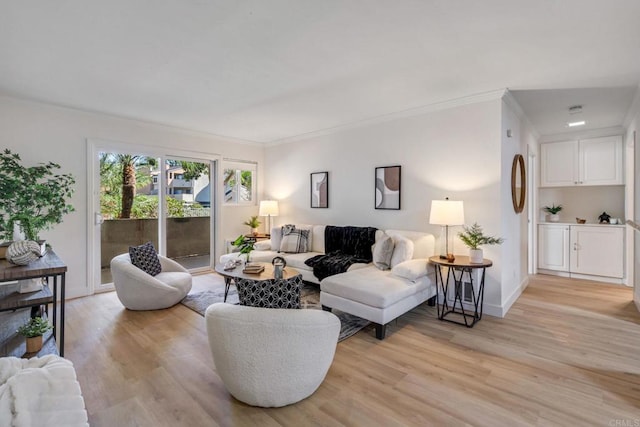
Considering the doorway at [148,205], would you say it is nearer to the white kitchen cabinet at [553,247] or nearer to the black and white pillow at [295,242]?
the black and white pillow at [295,242]

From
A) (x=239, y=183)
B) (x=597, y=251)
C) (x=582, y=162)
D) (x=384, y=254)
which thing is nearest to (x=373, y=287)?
(x=384, y=254)

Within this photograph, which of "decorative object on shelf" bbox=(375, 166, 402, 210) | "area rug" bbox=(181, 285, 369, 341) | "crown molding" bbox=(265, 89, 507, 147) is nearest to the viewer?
"area rug" bbox=(181, 285, 369, 341)

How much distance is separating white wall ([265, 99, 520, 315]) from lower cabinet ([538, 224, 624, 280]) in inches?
83.2

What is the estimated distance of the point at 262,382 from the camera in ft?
5.96

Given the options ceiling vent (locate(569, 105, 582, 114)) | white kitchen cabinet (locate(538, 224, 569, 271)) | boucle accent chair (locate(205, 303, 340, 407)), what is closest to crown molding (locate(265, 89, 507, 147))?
ceiling vent (locate(569, 105, 582, 114))

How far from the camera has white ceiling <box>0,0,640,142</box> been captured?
6.51 feet

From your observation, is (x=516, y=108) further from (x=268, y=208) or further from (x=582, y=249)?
(x=268, y=208)

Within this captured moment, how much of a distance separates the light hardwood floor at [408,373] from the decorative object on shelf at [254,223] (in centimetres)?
261

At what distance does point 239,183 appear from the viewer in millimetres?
6035

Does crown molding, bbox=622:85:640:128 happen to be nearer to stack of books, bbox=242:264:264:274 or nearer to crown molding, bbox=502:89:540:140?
crown molding, bbox=502:89:540:140

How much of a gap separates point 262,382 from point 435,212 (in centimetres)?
249

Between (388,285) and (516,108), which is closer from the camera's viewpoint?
(388,285)

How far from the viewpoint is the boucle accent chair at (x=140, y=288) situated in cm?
343

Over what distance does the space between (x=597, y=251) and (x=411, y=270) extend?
3852mm
